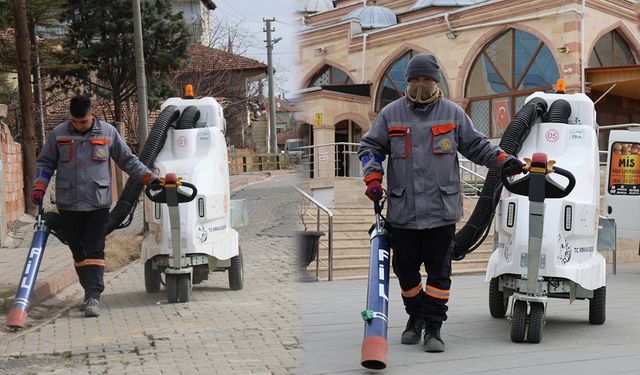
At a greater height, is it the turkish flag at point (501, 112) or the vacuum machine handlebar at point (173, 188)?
the turkish flag at point (501, 112)

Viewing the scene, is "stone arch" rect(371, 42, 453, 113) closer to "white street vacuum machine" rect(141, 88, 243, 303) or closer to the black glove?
"white street vacuum machine" rect(141, 88, 243, 303)

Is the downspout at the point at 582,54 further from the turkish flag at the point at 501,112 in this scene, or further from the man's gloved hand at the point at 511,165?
the man's gloved hand at the point at 511,165

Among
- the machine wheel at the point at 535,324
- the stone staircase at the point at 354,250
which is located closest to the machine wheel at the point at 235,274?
the stone staircase at the point at 354,250

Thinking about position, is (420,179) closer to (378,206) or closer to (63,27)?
(378,206)

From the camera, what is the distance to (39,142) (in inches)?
930

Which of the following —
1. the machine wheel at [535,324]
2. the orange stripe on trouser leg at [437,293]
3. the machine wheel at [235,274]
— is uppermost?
the orange stripe on trouser leg at [437,293]

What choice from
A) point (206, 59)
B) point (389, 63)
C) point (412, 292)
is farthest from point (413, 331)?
point (206, 59)

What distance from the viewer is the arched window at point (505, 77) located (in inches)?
758

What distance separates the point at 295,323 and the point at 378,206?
1.39 metres

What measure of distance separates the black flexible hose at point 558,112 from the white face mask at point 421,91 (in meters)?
1.54

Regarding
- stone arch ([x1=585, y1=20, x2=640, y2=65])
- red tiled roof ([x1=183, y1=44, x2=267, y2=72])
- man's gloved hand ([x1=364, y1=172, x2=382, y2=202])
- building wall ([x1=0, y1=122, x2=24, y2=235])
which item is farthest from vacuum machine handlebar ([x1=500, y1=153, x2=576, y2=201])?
red tiled roof ([x1=183, y1=44, x2=267, y2=72])

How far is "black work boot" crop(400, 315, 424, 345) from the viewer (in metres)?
4.66

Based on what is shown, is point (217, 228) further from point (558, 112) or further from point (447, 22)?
point (447, 22)

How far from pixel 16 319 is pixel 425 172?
276 cm
